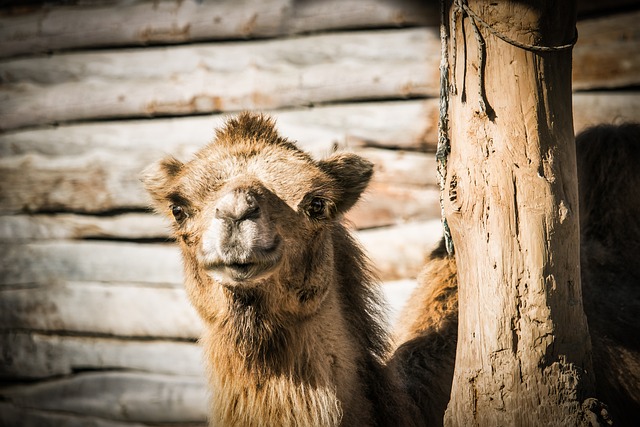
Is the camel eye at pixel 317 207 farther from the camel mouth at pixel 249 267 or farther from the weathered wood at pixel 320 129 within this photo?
the weathered wood at pixel 320 129

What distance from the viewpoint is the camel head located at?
2.38 meters

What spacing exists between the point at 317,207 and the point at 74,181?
9.17 ft

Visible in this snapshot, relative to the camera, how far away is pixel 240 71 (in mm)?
4746

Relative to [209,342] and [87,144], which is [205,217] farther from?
[87,144]

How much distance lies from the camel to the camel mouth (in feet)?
3.33

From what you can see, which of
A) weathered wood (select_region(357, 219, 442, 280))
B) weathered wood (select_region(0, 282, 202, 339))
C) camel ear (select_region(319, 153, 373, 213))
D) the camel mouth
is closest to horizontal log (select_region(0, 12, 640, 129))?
weathered wood (select_region(357, 219, 442, 280))

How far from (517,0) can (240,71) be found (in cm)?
279

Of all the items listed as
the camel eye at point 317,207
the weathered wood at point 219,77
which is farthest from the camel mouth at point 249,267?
the weathered wood at point 219,77

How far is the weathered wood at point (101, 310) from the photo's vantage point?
485 centimetres

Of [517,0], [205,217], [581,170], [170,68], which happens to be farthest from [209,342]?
[170,68]

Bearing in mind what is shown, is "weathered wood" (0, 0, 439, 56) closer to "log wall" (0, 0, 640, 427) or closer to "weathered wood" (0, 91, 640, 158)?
"log wall" (0, 0, 640, 427)

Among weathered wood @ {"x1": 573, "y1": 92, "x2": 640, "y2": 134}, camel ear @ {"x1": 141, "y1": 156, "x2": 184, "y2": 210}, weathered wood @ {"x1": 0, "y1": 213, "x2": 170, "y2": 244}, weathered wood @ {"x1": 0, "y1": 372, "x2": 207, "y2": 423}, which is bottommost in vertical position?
weathered wood @ {"x1": 0, "y1": 372, "x2": 207, "y2": 423}

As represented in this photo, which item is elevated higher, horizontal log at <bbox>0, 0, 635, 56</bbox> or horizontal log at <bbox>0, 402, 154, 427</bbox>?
horizontal log at <bbox>0, 0, 635, 56</bbox>

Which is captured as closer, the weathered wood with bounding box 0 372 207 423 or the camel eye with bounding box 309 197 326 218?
the camel eye with bounding box 309 197 326 218
